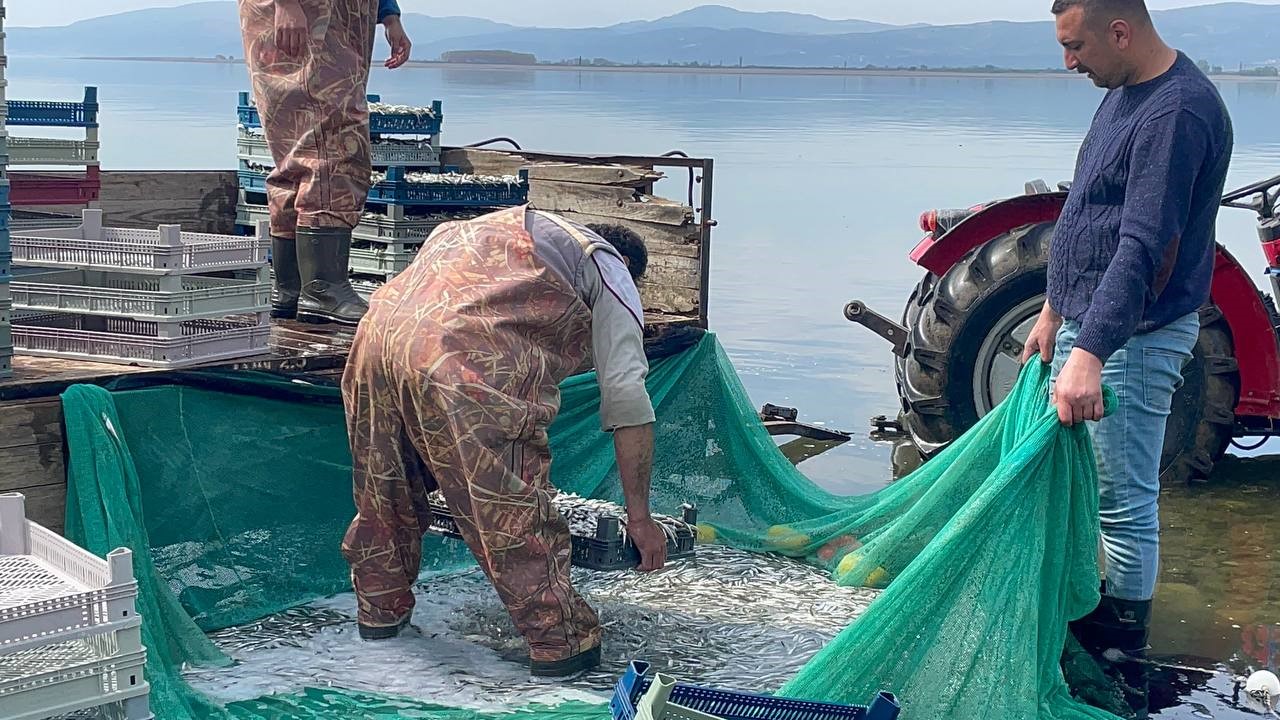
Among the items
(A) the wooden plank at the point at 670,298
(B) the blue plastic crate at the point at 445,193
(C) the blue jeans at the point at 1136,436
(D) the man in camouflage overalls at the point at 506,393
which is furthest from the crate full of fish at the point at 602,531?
(B) the blue plastic crate at the point at 445,193

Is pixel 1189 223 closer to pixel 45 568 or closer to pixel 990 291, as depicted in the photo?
pixel 990 291

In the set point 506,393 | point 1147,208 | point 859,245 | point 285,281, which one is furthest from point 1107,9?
point 859,245

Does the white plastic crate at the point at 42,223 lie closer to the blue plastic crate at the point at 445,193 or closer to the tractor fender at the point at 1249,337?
the blue plastic crate at the point at 445,193

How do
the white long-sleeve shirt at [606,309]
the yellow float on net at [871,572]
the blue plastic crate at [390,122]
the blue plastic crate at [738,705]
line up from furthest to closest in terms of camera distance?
the blue plastic crate at [390,122] < the yellow float on net at [871,572] < the white long-sleeve shirt at [606,309] < the blue plastic crate at [738,705]

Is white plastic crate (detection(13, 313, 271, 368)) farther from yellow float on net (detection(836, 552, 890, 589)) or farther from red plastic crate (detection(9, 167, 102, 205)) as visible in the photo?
yellow float on net (detection(836, 552, 890, 589))

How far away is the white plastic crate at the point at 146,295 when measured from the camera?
5.07m

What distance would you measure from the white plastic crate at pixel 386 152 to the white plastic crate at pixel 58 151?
1.23 metres

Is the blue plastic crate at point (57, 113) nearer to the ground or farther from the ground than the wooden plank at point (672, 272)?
farther from the ground

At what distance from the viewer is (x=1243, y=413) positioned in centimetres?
715

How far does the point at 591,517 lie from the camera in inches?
205

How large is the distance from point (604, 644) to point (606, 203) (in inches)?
126

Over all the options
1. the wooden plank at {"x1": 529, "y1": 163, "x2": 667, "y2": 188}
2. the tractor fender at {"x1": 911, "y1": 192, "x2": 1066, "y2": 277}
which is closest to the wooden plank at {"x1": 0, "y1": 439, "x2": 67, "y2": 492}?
the wooden plank at {"x1": 529, "y1": 163, "x2": 667, "y2": 188}

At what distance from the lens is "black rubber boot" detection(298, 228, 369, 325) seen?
6.01 m

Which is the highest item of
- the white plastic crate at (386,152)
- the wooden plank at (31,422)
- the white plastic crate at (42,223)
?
the white plastic crate at (386,152)
